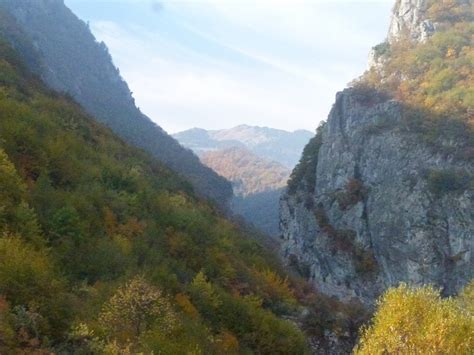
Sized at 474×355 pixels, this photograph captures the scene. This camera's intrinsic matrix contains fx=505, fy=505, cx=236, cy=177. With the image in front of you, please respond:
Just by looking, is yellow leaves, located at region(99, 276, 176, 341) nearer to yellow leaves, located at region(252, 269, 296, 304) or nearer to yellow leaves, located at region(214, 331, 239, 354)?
yellow leaves, located at region(214, 331, 239, 354)

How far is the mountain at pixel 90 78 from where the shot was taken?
95.3 metres

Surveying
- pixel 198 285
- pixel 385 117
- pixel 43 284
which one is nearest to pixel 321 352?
pixel 198 285

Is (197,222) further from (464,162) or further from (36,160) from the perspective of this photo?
(464,162)

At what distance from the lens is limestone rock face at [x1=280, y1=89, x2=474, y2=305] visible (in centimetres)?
4419

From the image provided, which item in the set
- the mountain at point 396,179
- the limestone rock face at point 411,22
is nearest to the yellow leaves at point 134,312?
the mountain at point 396,179

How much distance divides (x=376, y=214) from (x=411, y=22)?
38622 mm

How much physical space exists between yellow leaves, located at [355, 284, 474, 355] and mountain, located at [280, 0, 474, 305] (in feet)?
93.7

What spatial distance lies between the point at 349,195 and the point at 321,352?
33890 mm

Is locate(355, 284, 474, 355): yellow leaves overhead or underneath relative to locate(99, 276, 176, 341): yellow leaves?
overhead

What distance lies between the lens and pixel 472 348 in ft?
47.5

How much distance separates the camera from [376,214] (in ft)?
168

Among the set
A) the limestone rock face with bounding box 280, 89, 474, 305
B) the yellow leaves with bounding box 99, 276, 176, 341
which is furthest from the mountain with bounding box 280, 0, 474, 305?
the yellow leaves with bounding box 99, 276, 176, 341

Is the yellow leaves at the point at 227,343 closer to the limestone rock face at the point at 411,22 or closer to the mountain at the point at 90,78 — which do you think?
the limestone rock face at the point at 411,22

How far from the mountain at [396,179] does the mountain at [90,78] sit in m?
29.0
